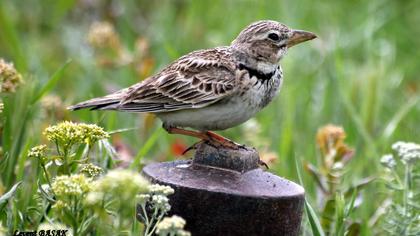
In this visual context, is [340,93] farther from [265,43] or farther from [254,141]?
[265,43]

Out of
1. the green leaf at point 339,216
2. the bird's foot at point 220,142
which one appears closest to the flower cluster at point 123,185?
the bird's foot at point 220,142

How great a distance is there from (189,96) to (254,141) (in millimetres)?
1629

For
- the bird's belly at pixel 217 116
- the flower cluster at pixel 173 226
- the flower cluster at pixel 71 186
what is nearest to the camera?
the flower cluster at pixel 173 226

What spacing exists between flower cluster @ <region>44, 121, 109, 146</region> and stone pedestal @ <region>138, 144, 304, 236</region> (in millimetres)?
327

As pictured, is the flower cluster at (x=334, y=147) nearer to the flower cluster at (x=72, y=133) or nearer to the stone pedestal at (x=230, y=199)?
the stone pedestal at (x=230, y=199)

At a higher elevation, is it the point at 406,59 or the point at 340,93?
the point at 406,59

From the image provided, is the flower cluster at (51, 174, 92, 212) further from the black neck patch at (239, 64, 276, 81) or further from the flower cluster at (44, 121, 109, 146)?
the black neck patch at (239, 64, 276, 81)

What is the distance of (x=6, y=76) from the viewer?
4.54 metres

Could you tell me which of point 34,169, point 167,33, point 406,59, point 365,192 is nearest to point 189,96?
point 34,169

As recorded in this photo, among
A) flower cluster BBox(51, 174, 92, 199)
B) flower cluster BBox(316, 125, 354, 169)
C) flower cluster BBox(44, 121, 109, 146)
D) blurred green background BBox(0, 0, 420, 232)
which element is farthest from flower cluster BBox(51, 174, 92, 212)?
flower cluster BBox(316, 125, 354, 169)

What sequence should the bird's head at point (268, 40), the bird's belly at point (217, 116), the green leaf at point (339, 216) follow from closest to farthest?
the green leaf at point (339, 216)
the bird's belly at point (217, 116)
the bird's head at point (268, 40)

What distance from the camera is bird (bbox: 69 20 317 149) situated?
15.4 ft

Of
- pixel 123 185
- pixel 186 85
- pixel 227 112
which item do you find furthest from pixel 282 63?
pixel 123 185

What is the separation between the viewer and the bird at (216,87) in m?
4.70
